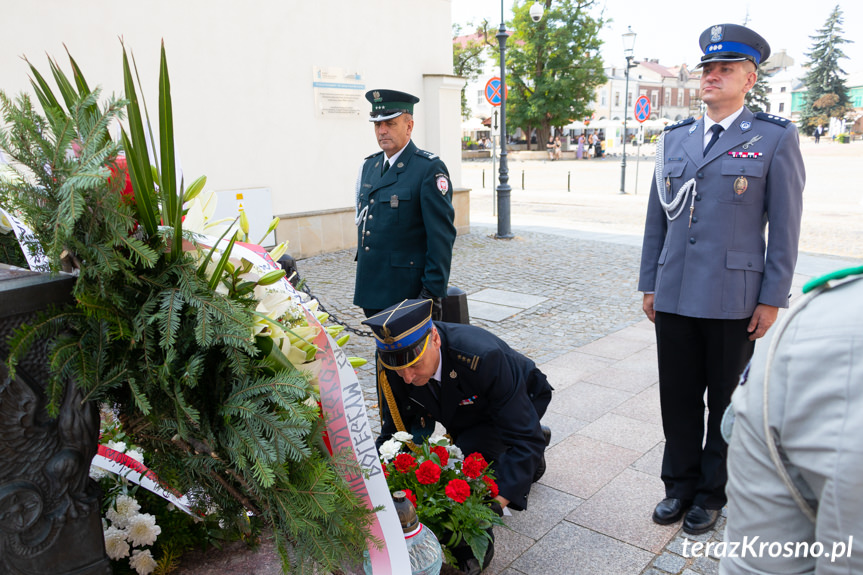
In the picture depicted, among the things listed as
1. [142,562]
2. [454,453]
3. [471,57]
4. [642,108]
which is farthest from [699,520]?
[471,57]

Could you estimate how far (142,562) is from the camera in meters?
1.85

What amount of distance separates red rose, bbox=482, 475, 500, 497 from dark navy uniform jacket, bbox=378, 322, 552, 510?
0.45 ft

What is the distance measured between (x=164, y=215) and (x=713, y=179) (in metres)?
2.28

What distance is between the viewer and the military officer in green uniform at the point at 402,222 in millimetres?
3812

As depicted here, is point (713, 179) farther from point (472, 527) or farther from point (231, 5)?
point (231, 5)

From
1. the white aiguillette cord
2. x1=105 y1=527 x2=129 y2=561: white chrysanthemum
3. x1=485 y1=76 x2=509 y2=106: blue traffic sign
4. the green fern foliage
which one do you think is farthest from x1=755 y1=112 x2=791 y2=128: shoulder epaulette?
x1=485 y1=76 x2=509 y2=106: blue traffic sign

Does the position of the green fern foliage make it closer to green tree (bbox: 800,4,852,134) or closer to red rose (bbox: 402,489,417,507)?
red rose (bbox: 402,489,417,507)

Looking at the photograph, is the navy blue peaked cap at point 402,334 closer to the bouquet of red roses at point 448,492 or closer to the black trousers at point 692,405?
the bouquet of red roses at point 448,492

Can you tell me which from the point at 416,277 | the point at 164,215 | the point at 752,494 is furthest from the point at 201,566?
the point at 416,277

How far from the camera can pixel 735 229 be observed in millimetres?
2816

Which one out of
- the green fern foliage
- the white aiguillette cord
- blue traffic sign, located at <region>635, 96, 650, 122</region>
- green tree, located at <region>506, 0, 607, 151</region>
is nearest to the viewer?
the green fern foliage

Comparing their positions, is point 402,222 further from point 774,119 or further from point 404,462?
point 774,119

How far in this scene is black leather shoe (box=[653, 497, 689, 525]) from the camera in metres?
2.96

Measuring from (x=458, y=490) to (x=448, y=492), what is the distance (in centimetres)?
4
